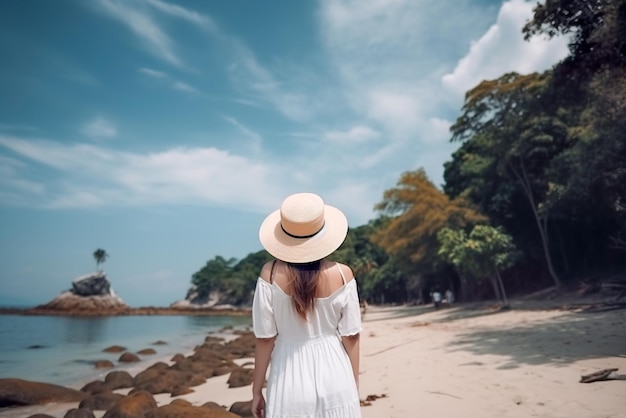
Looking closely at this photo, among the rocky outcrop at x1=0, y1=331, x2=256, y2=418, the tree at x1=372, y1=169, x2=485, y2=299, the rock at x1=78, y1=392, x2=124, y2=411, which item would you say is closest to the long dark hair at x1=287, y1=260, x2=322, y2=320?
the rocky outcrop at x1=0, y1=331, x2=256, y2=418

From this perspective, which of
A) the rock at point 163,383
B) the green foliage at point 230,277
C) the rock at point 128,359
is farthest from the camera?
the green foliage at point 230,277

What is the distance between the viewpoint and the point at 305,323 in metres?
1.95

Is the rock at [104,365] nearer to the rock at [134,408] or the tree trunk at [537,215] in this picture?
the rock at [134,408]

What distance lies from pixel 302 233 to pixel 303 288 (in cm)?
29

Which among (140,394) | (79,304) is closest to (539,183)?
(140,394)

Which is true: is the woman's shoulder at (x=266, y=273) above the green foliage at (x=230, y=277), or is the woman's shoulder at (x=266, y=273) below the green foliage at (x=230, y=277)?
below

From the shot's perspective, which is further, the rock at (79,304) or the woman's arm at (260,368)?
the rock at (79,304)

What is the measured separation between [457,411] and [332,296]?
3.18m

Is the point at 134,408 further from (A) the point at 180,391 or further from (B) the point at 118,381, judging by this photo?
(B) the point at 118,381

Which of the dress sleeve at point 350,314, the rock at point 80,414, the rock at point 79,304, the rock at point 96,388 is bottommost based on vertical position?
the rock at point 96,388

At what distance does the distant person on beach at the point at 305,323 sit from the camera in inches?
74.5

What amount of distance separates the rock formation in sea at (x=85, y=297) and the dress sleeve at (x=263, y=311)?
67236 mm

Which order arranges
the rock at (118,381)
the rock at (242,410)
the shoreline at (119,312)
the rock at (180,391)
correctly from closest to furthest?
the rock at (242,410)
the rock at (180,391)
the rock at (118,381)
the shoreline at (119,312)

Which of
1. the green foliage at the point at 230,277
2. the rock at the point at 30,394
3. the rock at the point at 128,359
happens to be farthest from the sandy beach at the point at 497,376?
the green foliage at the point at 230,277
